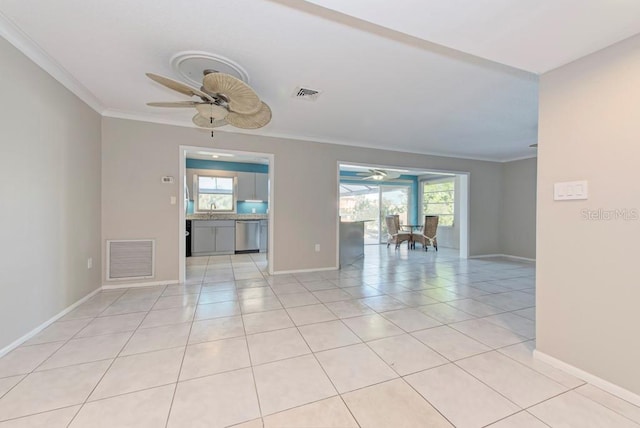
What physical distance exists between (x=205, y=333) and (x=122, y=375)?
646mm

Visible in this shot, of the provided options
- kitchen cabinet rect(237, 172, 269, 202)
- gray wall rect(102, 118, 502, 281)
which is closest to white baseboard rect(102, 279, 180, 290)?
gray wall rect(102, 118, 502, 281)

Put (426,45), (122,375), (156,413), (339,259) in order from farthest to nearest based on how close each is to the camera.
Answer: (339,259) → (426,45) → (122,375) → (156,413)

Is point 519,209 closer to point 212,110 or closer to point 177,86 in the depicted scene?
point 212,110

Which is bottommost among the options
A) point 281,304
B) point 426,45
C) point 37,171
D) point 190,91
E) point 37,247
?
point 281,304

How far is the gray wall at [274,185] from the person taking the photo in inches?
137

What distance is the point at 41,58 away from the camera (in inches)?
85.4

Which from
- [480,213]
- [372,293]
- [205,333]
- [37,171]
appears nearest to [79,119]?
[37,171]

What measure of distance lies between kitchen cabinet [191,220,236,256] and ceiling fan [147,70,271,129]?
3.99m

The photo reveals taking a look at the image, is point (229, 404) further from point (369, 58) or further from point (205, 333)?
point (369, 58)

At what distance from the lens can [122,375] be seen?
5.39 feet

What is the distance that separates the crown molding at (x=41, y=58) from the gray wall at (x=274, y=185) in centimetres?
68

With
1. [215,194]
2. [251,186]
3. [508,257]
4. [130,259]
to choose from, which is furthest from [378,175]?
[130,259]

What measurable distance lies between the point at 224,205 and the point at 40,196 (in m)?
4.78

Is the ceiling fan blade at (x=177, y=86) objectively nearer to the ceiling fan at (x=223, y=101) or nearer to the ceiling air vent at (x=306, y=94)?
the ceiling fan at (x=223, y=101)
